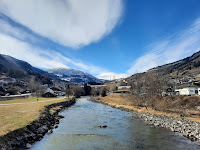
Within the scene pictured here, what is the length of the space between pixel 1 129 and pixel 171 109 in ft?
121

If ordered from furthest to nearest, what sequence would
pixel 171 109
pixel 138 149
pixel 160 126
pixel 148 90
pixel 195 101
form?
pixel 148 90 < pixel 195 101 < pixel 171 109 < pixel 160 126 < pixel 138 149

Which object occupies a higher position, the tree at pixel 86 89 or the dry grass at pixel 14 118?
the tree at pixel 86 89

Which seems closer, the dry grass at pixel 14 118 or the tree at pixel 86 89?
the dry grass at pixel 14 118

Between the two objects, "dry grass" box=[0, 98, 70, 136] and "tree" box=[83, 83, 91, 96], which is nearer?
"dry grass" box=[0, 98, 70, 136]

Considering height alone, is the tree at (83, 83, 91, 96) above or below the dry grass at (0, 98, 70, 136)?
above

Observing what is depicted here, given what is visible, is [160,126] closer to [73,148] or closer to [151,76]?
[73,148]

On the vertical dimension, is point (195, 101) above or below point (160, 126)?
above

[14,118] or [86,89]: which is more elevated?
[86,89]

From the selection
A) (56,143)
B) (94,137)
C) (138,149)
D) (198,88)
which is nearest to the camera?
(138,149)

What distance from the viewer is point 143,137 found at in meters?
17.6

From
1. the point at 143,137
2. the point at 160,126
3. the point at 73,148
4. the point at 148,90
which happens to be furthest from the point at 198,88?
the point at 73,148

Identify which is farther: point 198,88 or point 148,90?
point 198,88

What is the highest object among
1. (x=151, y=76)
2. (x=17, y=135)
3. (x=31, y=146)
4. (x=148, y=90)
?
(x=151, y=76)

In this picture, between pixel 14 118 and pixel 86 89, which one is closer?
pixel 14 118
